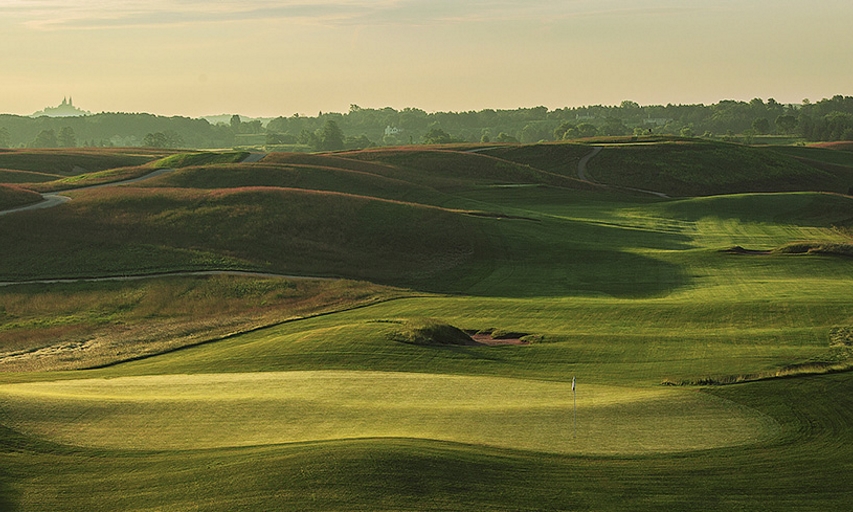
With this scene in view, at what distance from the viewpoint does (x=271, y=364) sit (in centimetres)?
2975

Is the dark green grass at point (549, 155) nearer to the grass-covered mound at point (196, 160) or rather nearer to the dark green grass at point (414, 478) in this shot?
the grass-covered mound at point (196, 160)

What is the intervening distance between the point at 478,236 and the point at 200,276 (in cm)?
2055

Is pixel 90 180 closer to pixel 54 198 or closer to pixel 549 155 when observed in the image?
pixel 54 198

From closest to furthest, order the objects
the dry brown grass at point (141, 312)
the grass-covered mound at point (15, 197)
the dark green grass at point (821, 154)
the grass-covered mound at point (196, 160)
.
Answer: the dry brown grass at point (141, 312)
the grass-covered mound at point (15, 197)
the grass-covered mound at point (196, 160)
the dark green grass at point (821, 154)

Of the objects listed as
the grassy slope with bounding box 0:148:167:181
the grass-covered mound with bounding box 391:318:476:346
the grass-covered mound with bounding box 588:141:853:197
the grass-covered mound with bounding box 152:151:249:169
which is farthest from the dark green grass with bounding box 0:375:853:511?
the grass-covered mound with bounding box 588:141:853:197

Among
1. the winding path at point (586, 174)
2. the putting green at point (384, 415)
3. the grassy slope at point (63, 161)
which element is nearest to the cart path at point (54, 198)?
the grassy slope at point (63, 161)

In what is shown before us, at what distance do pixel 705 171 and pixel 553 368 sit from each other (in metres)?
92.5

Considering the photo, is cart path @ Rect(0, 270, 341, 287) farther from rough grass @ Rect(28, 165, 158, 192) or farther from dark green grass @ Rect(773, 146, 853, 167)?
dark green grass @ Rect(773, 146, 853, 167)

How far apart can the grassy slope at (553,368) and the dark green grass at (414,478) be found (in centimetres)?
5

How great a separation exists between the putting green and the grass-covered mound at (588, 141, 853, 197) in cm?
8685

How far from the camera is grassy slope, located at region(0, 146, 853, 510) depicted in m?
16.4

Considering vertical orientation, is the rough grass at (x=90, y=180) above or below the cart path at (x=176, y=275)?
above

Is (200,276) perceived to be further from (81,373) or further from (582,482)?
(582,482)

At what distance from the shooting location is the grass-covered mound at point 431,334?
105 feet
